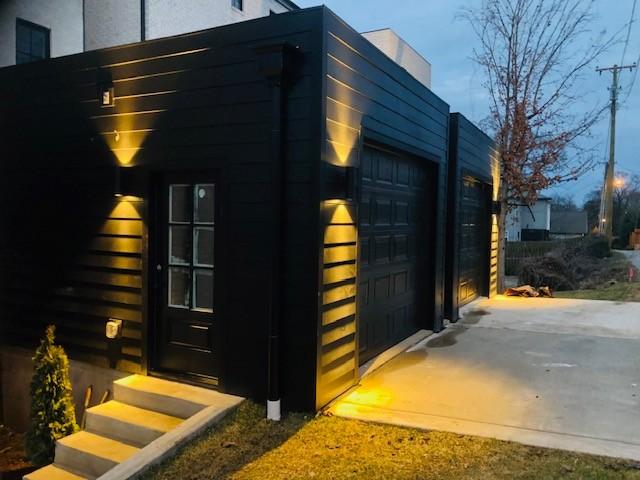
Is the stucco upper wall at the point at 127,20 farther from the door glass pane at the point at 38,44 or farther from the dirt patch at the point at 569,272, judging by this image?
the dirt patch at the point at 569,272

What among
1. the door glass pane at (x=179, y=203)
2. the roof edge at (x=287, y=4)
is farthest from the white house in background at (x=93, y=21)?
the door glass pane at (x=179, y=203)

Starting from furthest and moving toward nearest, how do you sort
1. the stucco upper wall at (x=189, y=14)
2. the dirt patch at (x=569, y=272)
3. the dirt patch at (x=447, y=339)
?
the dirt patch at (x=569, y=272), the stucco upper wall at (x=189, y=14), the dirt patch at (x=447, y=339)

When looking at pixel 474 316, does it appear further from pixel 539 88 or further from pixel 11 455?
pixel 539 88

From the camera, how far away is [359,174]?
4.54m

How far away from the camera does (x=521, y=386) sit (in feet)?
15.3

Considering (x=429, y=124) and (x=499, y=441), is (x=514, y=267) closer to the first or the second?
(x=429, y=124)

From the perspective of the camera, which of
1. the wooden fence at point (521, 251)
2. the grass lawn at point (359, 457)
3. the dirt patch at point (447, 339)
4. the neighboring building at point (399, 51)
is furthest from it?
the wooden fence at point (521, 251)

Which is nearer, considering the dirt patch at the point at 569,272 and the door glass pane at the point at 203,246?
the door glass pane at the point at 203,246

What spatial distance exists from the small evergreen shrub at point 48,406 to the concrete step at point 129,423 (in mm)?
541

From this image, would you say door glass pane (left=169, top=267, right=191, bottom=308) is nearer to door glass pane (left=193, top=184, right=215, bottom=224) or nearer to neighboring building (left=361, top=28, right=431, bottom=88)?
door glass pane (left=193, top=184, right=215, bottom=224)

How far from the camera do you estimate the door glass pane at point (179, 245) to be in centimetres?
457

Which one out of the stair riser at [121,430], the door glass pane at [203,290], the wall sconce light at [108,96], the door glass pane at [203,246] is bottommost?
the stair riser at [121,430]

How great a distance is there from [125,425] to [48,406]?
40.9 inches

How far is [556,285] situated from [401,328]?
1096 centimetres
